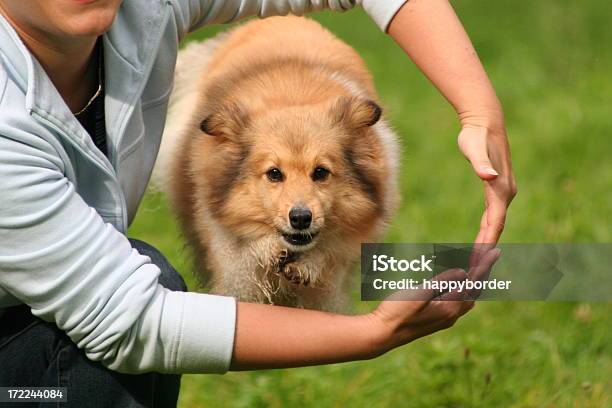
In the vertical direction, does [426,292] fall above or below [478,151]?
below

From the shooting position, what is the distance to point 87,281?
6.02 ft

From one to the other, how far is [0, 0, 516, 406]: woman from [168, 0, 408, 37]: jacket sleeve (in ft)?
0.23

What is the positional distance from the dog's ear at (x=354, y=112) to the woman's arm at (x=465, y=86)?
0.26 meters

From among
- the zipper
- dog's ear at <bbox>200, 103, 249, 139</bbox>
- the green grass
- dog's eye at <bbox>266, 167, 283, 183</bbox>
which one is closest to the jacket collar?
the zipper

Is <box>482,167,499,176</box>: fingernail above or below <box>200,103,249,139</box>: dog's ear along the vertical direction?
below

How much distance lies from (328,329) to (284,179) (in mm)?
673

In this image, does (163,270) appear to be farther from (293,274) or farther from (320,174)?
(320,174)

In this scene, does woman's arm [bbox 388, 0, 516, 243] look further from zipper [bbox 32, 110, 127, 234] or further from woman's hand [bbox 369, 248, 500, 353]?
zipper [bbox 32, 110, 127, 234]

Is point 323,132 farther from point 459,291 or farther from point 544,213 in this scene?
point 544,213

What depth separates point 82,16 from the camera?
1.86 metres

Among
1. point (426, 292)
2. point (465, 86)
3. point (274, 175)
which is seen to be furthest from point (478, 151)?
point (274, 175)
